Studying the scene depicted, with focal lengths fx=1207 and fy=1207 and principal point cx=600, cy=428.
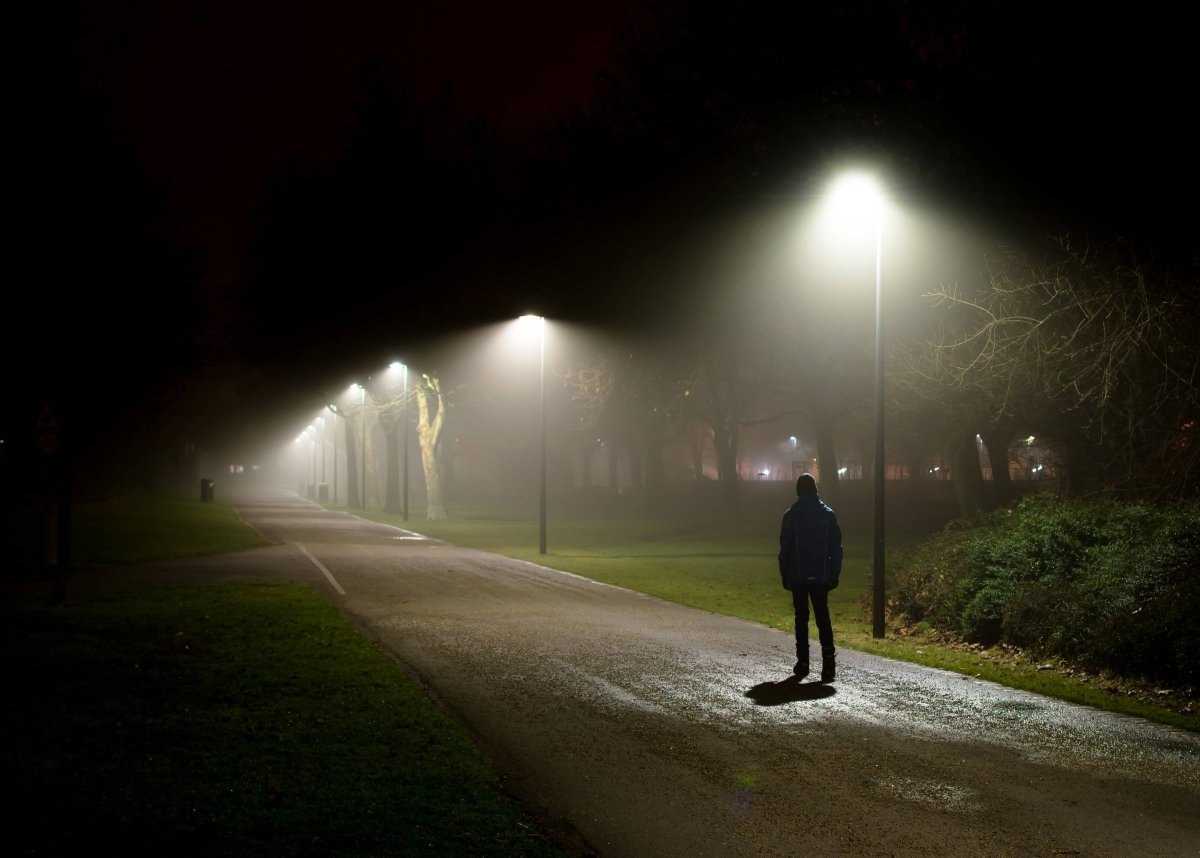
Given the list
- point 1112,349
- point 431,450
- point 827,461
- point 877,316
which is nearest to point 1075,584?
point 1112,349

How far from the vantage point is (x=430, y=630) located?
48.2ft

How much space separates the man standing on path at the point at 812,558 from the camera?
10.9 m

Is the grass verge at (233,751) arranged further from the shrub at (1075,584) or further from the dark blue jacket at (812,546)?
the shrub at (1075,584)

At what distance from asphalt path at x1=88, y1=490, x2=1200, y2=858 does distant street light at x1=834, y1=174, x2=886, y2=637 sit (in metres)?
1.33

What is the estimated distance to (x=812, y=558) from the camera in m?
10.9

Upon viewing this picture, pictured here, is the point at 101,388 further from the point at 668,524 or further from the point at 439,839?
the point at 439,839

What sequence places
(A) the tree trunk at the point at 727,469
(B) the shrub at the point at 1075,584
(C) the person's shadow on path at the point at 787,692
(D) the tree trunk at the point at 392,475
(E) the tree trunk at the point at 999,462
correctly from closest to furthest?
(C) the person's shadow on path at the point at 787,692
(B) the shrub at the point at 1075,584
(E) the tree trunk at the point at 999,462
(A) the tree trunk at the point at 727,469
(D) the tree trunk at the point at 392,475

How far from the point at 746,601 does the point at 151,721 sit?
1249 centimetres

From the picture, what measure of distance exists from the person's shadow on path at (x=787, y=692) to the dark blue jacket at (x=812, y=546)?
Result: 861 millimetres

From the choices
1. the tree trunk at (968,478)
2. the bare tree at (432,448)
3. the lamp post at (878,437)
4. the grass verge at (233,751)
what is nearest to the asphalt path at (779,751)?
the grass verge at (233,751)

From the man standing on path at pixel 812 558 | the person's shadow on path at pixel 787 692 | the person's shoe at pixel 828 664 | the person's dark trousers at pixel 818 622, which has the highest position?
the man standing on path at pixel 812 558

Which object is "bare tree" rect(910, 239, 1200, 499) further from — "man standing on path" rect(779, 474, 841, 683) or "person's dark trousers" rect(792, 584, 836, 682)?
"person's dark trousers" rect(792, 584, 836, 682)

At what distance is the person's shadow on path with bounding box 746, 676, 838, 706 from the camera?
32.7ft

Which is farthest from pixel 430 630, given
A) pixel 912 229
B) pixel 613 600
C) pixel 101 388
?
pixel 101 388
